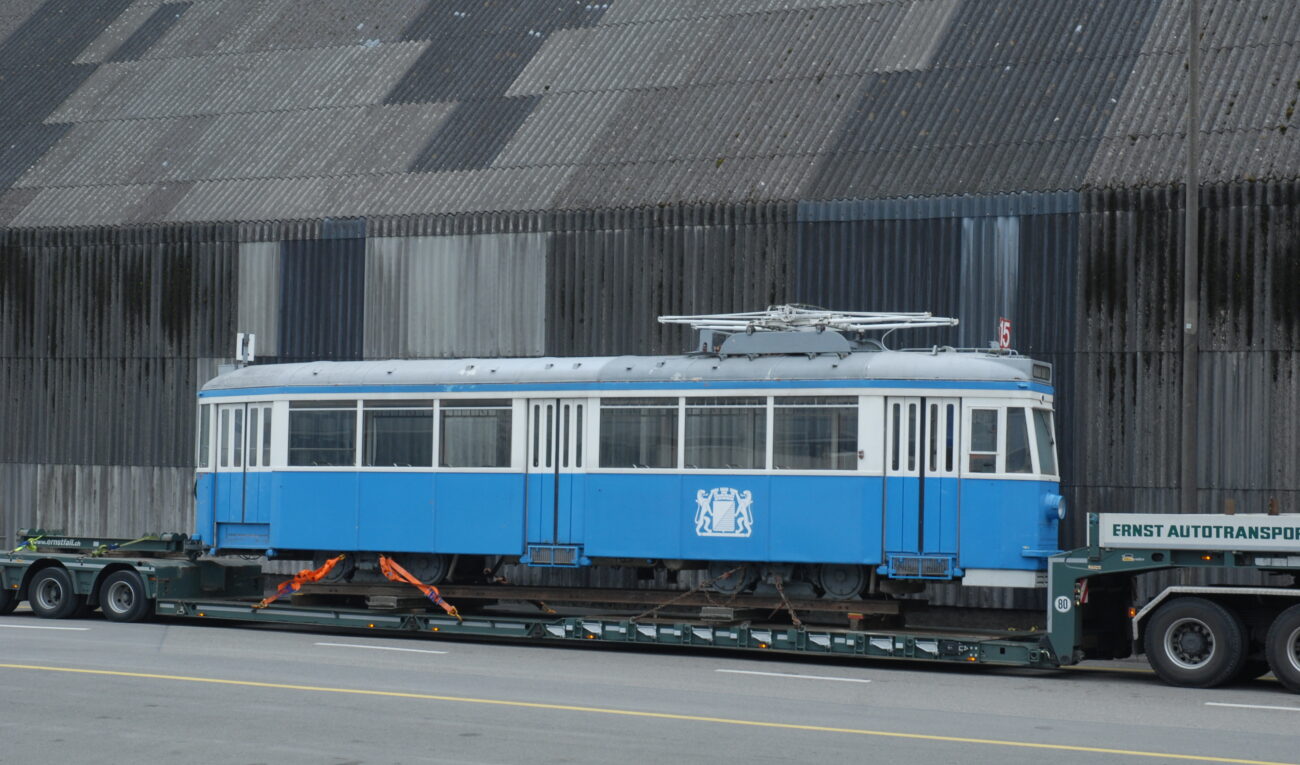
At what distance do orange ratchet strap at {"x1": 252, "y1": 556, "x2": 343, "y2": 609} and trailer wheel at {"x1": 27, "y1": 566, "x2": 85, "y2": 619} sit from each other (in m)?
3.16

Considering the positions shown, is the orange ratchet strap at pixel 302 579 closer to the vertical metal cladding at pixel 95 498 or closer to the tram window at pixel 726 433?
the tram window at pixel 726 433

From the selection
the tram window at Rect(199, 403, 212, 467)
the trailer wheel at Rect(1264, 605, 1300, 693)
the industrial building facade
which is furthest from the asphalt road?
the industrial building facade

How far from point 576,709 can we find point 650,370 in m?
7.12

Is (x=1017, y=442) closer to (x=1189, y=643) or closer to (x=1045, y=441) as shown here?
(x=1045, y=441)

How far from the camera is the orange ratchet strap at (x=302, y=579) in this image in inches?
869

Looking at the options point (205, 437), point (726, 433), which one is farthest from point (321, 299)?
point (726, 433)

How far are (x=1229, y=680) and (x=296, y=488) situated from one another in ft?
39.4

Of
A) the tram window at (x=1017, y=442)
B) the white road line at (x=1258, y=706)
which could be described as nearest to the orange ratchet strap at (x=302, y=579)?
the tram window at (x=1017, y=442)

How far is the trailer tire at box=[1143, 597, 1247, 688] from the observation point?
54.1ft

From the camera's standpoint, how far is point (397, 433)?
21.7m

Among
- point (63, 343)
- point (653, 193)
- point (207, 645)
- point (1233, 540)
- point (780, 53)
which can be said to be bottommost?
point (207, 645)

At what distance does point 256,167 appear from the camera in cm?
3094

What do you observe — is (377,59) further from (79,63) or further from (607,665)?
(607,665)

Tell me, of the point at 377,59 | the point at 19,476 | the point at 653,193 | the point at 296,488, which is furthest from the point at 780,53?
the point at 19,476
